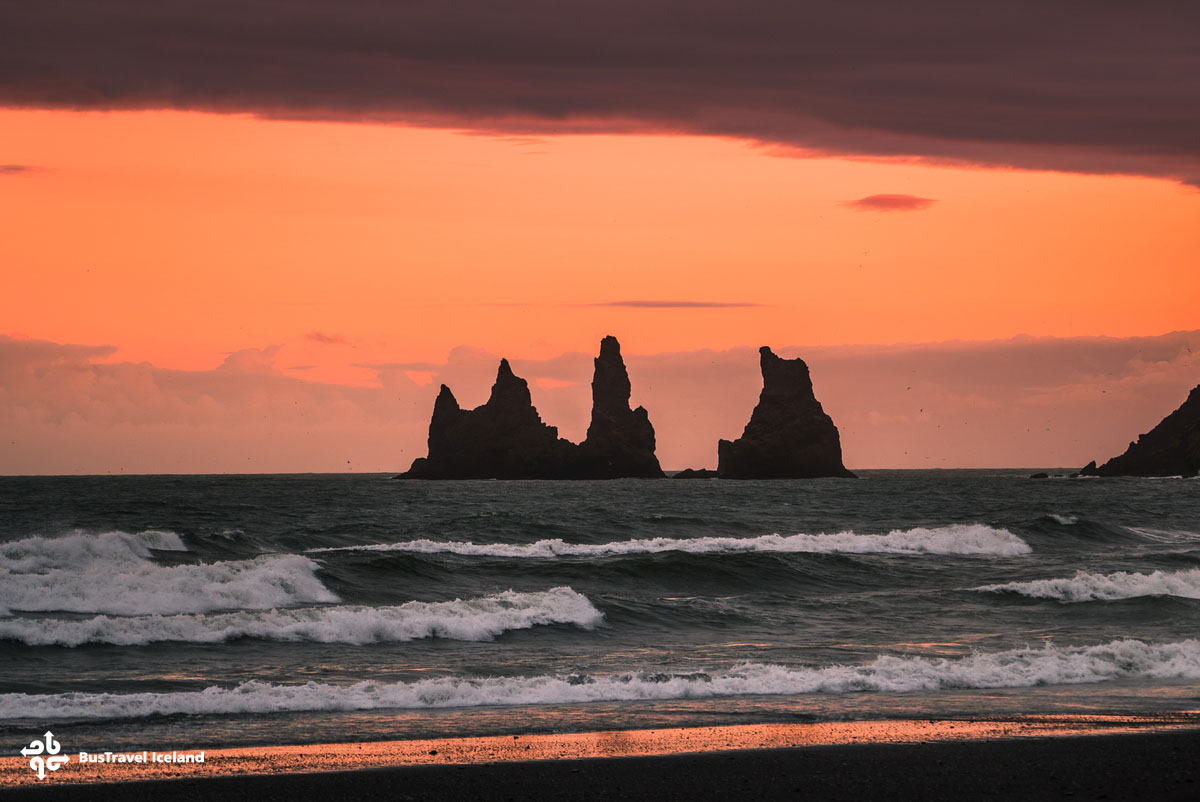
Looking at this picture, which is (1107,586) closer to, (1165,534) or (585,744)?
(585,744)

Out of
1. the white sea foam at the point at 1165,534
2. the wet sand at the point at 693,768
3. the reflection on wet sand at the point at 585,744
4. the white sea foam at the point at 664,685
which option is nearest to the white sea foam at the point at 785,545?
the white sea foam at the point at 1165,534

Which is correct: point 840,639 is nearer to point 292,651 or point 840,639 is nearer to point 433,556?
point 292,651

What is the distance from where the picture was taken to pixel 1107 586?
30.0 metres

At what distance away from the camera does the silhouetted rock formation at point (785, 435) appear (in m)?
148

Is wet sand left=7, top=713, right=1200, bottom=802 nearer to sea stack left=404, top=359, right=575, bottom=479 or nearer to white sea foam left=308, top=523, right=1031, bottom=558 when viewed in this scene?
white sea foam left=308, top=523, right=1031, bottom=558

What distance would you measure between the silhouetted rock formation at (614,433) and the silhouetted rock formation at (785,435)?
1359 cm

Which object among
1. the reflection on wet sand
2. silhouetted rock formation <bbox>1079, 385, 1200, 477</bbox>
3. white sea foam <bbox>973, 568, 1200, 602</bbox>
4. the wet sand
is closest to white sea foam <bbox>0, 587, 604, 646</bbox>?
the reflection on wet sand

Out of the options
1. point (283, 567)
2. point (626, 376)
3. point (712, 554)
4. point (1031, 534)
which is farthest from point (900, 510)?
point (626, 376)

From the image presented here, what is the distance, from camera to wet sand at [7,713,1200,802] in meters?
11.4

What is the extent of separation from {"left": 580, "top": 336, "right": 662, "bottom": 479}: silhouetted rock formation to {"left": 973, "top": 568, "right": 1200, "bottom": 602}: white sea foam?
125 metres

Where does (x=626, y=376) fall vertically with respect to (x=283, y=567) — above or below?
above

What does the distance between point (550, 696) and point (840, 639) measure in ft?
26.5

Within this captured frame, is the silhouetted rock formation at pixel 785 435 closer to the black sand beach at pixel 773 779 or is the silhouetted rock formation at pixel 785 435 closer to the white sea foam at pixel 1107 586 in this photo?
the white sea foam at pixel 1107 586

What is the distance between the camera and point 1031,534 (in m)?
48.9
